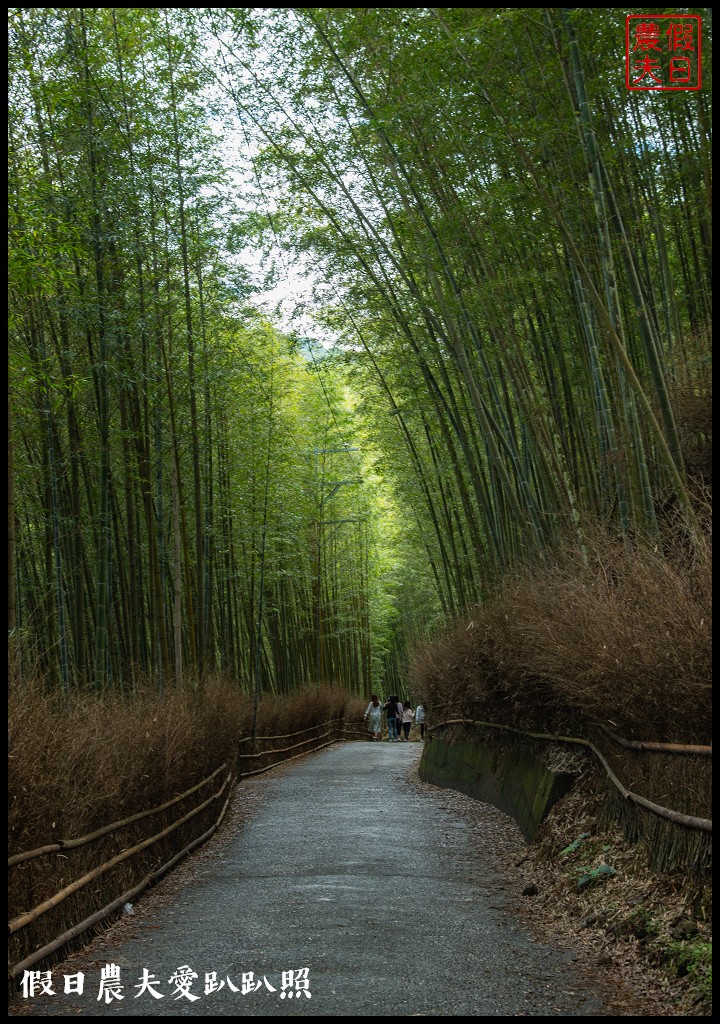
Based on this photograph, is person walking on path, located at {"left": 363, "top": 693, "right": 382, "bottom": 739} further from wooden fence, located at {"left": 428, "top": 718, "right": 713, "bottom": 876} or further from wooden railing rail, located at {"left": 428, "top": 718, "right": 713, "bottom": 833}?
wooden fence, located at {"left": 428, "top": 718, "right": 713, "bottom": 876}

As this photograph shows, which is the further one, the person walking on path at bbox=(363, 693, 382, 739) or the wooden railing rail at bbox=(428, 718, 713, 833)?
the person walking on path at bbox=(363, 693, 382, 739)

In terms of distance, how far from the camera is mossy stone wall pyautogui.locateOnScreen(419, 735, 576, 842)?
18.6 feet

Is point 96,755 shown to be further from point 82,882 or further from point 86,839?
point 82,882

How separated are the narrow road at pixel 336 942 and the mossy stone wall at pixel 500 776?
40cm

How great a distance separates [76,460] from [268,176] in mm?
3096

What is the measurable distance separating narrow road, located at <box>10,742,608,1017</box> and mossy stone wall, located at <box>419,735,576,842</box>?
40 cm

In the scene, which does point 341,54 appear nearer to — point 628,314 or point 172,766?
point 628,314

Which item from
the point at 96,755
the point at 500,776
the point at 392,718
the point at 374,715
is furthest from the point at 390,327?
the point at 374,715

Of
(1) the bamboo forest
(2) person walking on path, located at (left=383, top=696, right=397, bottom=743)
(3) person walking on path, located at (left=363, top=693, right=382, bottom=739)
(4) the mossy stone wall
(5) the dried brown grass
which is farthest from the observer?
(3) person walking on path, located at (left=363, top=693, right=382, bottom=739)

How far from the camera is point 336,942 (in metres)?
3.54

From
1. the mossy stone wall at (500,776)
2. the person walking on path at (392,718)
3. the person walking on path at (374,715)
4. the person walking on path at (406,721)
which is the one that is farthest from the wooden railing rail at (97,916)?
the person walking on path at (374,715)

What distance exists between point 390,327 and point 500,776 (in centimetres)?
434

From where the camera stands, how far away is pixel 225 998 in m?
2.94

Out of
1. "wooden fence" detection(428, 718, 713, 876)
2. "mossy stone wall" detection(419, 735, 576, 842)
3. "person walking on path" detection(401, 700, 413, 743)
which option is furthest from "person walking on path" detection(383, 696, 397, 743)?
"wooden fence" detection(428, 718, 713, 876)
